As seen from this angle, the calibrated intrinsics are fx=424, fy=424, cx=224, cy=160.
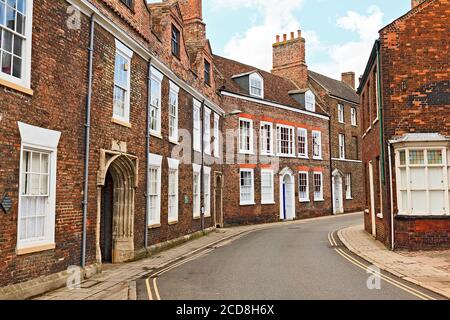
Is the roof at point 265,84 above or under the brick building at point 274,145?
above

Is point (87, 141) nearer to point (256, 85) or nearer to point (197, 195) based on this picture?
point (197, 195)

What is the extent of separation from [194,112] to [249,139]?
8476 millimetres

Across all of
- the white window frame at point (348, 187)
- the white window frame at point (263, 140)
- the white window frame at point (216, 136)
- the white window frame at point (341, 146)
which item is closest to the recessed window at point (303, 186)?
the white window frame at point (263, 140)

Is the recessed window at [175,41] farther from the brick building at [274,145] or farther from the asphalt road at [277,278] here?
the asphalt road at [277,278]

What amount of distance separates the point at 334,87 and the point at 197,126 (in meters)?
22.8

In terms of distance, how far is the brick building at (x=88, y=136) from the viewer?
801 cm

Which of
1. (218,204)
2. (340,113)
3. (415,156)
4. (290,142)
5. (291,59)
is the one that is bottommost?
(218,204)

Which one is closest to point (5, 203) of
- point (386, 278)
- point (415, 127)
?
point (386, 278)

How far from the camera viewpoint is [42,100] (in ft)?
28.7

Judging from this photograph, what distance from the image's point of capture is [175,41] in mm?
18078

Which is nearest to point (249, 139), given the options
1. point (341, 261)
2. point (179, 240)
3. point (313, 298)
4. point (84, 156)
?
point (179, 240)

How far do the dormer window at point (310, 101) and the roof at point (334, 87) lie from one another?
2590mm
